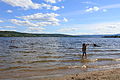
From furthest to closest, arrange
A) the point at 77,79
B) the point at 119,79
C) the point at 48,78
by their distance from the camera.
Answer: the point at 48,78
the point at 77,79
the point at 119,79

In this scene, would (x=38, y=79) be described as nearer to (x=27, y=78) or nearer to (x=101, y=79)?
(x=27, y=78)

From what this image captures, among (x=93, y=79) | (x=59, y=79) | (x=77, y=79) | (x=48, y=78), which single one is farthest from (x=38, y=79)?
(x=93, y=79)

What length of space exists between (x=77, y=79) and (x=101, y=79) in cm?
173

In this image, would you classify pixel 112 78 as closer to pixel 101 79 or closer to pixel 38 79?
pixel 101 79

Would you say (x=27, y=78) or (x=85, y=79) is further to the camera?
(x=27, y=78)

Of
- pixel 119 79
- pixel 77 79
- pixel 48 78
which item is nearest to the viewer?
pixel 119 79

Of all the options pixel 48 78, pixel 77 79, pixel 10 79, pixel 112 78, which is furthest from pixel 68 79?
pixel 10 79

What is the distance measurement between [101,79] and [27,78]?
18.7 feet

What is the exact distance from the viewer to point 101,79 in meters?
11.3

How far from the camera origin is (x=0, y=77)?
41.4 ft

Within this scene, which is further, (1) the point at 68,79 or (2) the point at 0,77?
(2) the point at 0,77

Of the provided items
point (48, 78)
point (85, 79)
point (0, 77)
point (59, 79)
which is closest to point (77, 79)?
point (85, 79)

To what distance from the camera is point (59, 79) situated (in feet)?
39.0

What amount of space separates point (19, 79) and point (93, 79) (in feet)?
18.4
